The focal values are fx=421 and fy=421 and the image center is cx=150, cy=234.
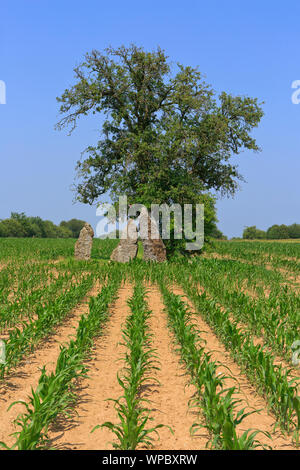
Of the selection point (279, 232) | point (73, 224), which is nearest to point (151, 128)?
point (279, 232)

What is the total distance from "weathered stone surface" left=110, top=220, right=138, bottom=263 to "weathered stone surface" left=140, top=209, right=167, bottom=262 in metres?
0.54

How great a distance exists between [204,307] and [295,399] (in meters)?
5.86

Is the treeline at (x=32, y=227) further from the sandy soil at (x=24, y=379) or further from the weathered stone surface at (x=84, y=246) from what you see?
the sandy soil at (x=24, y=379)

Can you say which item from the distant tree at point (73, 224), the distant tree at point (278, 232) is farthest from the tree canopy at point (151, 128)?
the distant tree at point (73, 224)

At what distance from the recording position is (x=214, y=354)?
8672mm

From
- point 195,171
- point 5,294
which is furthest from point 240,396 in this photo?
point 195,171

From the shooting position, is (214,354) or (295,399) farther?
(214,354)

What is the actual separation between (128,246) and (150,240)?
1311 millimetres

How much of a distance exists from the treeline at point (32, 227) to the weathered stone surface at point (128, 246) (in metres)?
73.3

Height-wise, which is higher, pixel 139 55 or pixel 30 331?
pixel 139 55

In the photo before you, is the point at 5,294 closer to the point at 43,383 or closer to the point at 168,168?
the point at 43,383

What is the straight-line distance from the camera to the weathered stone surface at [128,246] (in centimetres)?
2378
